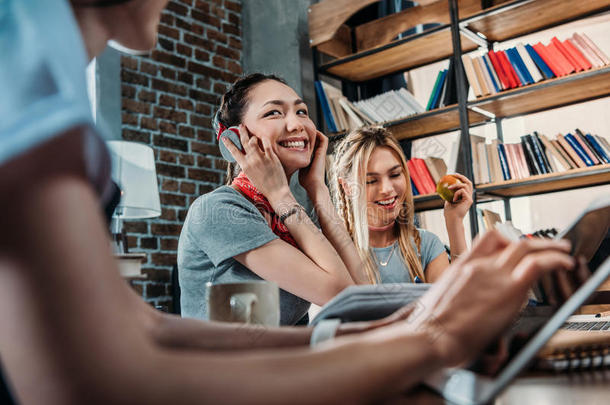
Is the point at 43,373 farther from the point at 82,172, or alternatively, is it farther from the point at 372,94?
the point at 372,94

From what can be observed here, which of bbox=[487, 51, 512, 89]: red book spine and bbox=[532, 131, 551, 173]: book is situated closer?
bbox=[532, 131, 551, 173]: book

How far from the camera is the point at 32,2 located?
1.02 ft

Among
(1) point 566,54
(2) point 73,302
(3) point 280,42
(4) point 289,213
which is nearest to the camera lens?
(2) point 73,302

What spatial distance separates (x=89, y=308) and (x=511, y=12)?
10.6 ft

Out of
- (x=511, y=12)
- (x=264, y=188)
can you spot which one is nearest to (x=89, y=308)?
(x=264, y=188)

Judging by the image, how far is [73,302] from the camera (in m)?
0.25

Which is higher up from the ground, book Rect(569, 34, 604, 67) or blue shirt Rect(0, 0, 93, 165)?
book Rect(569, 34, 604, 67)

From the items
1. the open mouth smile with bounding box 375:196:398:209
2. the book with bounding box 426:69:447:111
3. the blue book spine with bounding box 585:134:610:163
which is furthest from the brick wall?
the blue book spine with bounding box 585:134:610:163

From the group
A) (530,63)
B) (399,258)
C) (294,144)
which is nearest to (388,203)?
(399,258)

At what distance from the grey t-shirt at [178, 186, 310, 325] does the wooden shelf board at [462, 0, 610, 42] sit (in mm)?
2279

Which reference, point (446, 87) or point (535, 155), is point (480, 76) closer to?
point (446, 87)

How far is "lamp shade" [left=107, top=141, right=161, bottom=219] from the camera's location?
263 centimetres

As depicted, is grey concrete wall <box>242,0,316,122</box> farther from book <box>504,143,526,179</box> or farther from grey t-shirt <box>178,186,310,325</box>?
grey t-shirt <box>178,186,310,325</box>

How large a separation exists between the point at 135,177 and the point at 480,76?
2.00m
